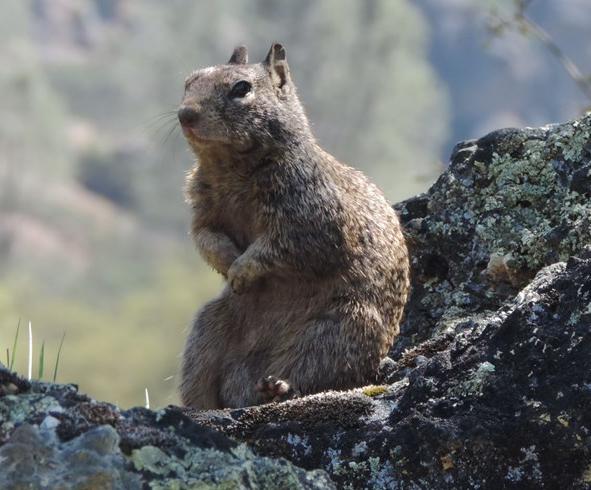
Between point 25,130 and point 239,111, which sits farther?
point 25,130

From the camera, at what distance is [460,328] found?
6.26 metres

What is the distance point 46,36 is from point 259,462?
130503 millimetres

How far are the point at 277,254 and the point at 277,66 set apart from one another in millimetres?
1417

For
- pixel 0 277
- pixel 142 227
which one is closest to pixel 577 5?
pixel 142 227

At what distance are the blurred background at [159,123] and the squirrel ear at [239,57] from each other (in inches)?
1482

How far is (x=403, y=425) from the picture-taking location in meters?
4.94

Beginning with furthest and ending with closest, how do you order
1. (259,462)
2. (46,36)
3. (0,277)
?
(46,36) < (0,277) < (259,462)

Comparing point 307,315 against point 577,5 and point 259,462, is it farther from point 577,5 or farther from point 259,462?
point 577,5

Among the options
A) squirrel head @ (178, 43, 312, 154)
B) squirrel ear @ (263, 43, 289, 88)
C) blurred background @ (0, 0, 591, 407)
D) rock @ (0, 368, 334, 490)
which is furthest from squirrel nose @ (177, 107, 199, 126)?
blurred background @ (0, 0, 591, 407)

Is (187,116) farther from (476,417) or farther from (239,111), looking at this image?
(476,417)

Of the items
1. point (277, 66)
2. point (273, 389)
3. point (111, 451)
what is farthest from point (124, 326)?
point (111, 451)

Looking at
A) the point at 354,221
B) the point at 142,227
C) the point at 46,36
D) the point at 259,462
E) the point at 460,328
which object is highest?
the point at 46,36

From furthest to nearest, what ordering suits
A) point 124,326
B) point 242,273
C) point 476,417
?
1. point 124,326
2. point 242,273
3. point 476,417

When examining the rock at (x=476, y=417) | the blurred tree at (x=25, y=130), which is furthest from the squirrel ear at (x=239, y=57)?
the blurred tree at (x=25, y=130)
